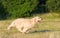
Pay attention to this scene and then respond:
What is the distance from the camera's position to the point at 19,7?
82.3 ft

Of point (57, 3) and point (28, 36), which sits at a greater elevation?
point (28, 36)

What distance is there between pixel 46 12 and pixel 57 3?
2.44 metres

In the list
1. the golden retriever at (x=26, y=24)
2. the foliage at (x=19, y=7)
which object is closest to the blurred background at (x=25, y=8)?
the foliage at (x=19, y=7)

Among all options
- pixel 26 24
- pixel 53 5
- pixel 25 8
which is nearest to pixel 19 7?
pixel 25 8

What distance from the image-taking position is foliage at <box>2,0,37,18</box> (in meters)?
24.9

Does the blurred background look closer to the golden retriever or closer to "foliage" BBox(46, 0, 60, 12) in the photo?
"foliage" BBox(46, 0, 60, 12)

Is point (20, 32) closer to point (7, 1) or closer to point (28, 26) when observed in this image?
point (28, 26)

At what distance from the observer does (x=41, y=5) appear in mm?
27031

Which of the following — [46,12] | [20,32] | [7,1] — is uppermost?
[20,32]

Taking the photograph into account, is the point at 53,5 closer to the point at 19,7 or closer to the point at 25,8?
the point at 25,8

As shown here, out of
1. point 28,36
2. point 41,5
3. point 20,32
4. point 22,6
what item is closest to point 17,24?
point 20,32

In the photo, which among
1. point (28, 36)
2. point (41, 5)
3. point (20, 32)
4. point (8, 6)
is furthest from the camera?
point (41, 5)

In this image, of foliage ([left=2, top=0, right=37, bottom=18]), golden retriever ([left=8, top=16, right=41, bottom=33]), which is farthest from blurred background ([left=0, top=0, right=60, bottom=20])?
golden retriever ([left=8, top=16, right=41, bottom=33])

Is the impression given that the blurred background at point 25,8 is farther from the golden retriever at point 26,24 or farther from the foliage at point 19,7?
the golden retriever at point 26,24
